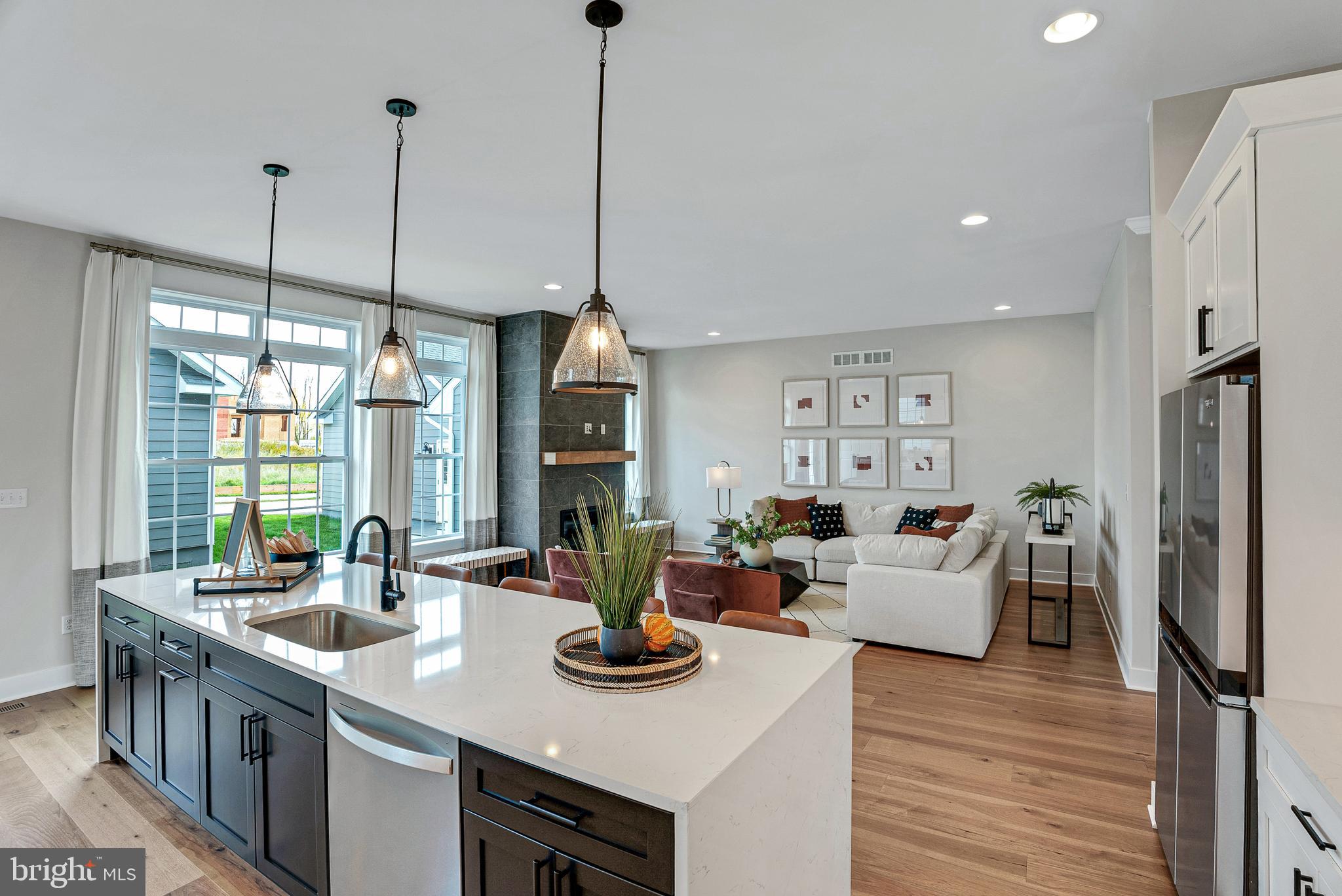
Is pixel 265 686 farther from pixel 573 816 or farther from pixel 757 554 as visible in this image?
pixel 757 554

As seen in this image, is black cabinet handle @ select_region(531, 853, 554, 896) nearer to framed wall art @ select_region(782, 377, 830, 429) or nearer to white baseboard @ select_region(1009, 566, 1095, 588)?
white baseboard @ select_region(1009, 566, 1095, 588)

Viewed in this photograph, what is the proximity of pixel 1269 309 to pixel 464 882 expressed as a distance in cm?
230

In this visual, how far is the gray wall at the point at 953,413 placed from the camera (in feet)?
21.5

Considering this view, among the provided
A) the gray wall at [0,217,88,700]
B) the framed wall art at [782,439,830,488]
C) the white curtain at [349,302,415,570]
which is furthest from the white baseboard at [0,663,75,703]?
the framed wall art at [782,439,830,488]

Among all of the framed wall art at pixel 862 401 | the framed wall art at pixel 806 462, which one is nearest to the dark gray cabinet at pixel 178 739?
the framed wall art at pixel 806 462

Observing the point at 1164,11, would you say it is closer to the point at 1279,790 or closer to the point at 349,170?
the point at 1279,790

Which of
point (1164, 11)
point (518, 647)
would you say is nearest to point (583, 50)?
point (1164, 11)

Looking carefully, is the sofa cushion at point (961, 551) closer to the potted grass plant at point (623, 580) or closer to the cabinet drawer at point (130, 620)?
the potted grass plant at point (623, 580)

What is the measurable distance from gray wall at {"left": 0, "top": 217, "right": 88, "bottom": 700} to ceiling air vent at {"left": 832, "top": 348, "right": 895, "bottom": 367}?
21.7ft

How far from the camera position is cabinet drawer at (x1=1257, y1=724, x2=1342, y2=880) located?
1.19 meters

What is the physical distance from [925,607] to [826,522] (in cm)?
279

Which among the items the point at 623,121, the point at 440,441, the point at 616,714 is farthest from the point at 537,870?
the point at 440,441

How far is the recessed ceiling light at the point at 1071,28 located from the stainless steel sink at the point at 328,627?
2866 millimetres

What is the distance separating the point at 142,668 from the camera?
261cm
